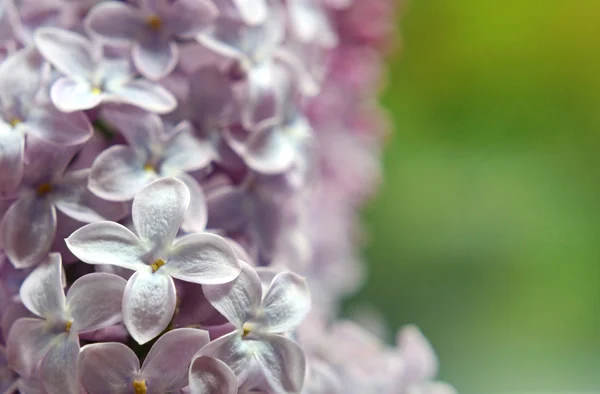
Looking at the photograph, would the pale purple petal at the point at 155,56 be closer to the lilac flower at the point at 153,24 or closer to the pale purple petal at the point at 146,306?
the lilac flower at the point at 153,24

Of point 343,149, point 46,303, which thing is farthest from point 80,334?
point 343,149

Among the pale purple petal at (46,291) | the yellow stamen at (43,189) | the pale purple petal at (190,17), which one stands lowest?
the pale purple petal at (46,291)

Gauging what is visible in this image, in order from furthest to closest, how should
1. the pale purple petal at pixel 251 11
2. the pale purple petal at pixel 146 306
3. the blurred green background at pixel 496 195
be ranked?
1. the blurred green background at pixel 496 195
2. the pale purple petal at pixel 251 11
3. the pale purple petal at pixel 146 306

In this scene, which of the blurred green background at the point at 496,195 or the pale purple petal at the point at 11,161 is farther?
the blurred green background at the point at 496,195

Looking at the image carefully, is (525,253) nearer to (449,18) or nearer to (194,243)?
(449,18)

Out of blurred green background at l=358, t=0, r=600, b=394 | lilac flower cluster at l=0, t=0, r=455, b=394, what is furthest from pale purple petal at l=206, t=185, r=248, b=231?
blurred green background at l=358, t=0, r=600, b=394

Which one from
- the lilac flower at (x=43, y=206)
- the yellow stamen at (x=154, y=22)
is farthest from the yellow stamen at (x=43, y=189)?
the yellow stamen at (x=154, y=22)

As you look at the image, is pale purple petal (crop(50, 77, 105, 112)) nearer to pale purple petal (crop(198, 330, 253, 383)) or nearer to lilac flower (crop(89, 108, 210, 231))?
lilac flower (crop(89, 108, 210, 231))
